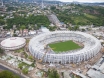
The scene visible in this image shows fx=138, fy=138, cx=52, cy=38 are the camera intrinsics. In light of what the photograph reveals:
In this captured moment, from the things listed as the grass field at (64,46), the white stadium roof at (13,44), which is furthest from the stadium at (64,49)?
the white stadium roof at (13,44)

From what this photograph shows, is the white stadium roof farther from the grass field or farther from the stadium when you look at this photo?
the grass field

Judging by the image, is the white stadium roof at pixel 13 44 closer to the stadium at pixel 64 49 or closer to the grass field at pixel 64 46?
the stadium at pixel 64 49

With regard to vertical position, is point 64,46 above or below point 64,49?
above

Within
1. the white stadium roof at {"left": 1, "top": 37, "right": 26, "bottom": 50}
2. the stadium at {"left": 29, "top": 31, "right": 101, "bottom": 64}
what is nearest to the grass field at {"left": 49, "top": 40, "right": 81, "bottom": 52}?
the stadium at {"left": 29, "top": 31, "right": 101, "bottom": 64}

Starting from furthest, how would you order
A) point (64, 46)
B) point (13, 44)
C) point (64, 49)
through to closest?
point (64, 46), point (13, 44), point (64, 49)

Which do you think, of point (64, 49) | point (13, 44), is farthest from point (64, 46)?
point (13, 44)

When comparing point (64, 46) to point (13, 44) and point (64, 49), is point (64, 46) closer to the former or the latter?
point (64, 49)

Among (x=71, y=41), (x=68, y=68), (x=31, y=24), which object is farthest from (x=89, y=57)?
(x=31, y=24)

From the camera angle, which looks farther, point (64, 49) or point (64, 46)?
point (64, 46)
